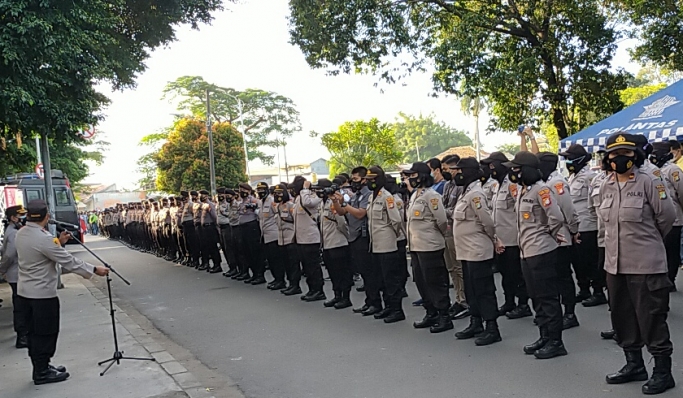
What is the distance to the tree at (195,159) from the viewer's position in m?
34.8

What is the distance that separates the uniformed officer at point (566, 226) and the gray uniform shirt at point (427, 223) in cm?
122

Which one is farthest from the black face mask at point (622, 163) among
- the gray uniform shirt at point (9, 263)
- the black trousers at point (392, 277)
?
the gray uniform shirt at point (9, 263)

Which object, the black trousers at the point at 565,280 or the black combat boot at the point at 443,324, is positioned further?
the black combat boot at the point at 443,324

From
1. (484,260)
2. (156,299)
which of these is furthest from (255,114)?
(484,260)

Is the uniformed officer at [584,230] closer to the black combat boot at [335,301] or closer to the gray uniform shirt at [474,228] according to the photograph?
the gray uniform shirt at [474,228]

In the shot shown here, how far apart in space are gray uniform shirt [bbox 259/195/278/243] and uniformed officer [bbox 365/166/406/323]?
3652 mm

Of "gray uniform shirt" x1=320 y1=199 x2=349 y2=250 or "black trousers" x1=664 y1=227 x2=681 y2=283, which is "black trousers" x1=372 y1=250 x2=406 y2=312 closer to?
"gray uniform shirt" x1=320 y1=199 x2=349 y2=250

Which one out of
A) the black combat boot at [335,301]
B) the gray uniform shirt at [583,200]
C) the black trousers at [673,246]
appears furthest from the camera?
the black combat boot at [335,301]

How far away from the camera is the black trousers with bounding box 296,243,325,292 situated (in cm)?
1062

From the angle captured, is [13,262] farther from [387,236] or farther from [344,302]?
[387,236]

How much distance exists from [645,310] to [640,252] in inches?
16.9

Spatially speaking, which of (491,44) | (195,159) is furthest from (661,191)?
(195,159)

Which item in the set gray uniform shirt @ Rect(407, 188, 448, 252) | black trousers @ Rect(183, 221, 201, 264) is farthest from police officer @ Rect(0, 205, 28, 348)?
black trousers @ Rect(183, 221, 201, 264)

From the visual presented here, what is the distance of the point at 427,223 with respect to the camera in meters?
7.75
